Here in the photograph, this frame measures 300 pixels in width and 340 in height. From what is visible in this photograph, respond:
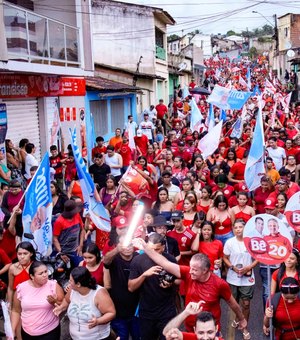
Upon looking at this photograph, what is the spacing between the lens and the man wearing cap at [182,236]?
22.3 ft

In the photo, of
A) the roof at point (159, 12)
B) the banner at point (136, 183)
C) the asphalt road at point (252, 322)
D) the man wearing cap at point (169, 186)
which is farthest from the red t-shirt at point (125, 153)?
the roof at point (159, 12)

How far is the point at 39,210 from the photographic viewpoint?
655 centimetres

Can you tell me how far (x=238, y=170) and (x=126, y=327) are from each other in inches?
207

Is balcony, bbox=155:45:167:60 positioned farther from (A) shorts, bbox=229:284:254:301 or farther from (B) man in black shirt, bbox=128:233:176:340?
(B) man in black shirt, bbox=128:233:176:340

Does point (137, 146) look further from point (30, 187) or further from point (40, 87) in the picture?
point (30, 187)

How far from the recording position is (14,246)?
691cm

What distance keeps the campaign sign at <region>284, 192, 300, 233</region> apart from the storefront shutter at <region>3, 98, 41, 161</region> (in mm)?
7360

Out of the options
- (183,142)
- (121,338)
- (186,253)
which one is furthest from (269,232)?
(183,142)

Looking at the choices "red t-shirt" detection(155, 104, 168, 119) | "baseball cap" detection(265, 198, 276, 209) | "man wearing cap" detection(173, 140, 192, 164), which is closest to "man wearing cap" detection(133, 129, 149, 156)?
"man wearing cap" detection(173, 140, 192, 164)

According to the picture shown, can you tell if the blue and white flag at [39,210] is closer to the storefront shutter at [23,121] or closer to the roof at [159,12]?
the storefront shutter at [23,121]

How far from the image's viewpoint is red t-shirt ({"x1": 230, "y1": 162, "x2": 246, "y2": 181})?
10359mm

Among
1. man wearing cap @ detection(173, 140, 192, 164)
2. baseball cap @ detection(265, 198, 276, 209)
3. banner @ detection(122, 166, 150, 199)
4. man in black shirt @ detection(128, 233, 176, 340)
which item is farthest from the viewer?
man wearing cap @ detection(173, 140, 192, 164)

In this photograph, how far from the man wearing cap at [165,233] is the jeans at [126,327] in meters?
0.93

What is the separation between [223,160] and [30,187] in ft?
18.4
